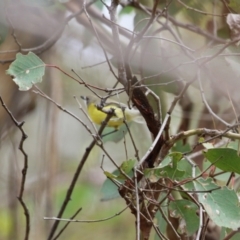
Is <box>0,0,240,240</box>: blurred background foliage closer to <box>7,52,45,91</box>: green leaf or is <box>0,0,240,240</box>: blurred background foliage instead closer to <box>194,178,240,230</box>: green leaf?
<box>7,52,45,91</box>: green leaf

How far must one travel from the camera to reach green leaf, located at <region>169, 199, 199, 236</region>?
67 cm

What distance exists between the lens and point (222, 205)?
1.90 feet

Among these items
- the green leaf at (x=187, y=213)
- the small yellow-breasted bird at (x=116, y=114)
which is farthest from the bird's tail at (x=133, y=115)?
the green leaf at (x=187, y=213)

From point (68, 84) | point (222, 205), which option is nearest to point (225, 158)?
point (222, 205)

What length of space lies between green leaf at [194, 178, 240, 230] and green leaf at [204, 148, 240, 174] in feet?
0.12

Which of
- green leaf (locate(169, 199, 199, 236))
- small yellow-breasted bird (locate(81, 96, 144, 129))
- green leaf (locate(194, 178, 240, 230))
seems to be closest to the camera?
green leaf (locate(194, 178, 240, 230))

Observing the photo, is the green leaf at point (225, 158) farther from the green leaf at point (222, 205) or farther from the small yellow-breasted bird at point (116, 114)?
the small yellow-breasted bird at point (116, 114)

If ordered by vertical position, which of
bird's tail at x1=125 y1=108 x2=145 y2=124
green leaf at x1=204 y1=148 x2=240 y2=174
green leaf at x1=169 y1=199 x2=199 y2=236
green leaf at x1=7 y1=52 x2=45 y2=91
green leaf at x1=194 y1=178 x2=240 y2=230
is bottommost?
green leaf at x1=169 y1=199 x2=199 y2=236

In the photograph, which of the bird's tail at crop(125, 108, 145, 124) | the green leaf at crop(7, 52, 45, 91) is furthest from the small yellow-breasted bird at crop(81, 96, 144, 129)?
the green leaf at crop(7, 52, 45, 91)

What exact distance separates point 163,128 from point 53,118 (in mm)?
817

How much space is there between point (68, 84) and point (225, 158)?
110 cm

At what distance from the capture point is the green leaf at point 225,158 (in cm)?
61

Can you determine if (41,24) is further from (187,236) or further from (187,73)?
(187,236)

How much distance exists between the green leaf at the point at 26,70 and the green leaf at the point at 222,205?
0.25m
